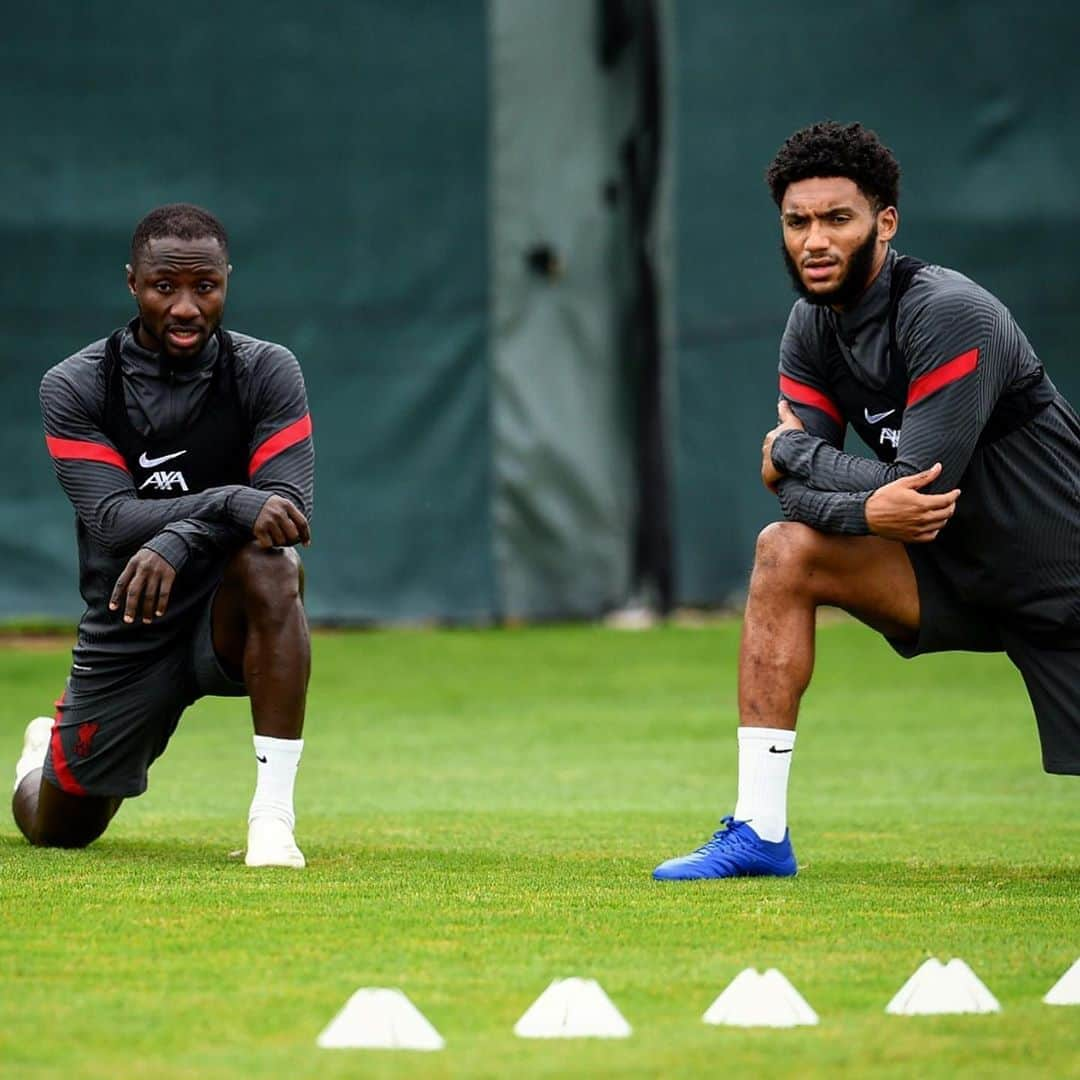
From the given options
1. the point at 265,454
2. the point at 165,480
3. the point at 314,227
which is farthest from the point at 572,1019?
the point at 314,227

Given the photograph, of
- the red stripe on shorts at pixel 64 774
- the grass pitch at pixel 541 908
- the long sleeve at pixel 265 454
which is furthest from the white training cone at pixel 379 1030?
the red stripe on shorts at pixel 64 774

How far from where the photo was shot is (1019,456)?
5531 mm

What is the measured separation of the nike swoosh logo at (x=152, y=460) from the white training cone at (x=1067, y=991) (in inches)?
117

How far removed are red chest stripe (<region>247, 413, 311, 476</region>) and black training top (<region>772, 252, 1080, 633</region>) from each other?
1.27 metres

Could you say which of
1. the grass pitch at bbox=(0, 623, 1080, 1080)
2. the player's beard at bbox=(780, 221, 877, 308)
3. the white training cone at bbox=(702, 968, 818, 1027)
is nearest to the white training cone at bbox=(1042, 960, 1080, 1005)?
the grass pitch at bbox=(0, 623, 1080, 1080)

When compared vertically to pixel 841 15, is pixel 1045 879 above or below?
below

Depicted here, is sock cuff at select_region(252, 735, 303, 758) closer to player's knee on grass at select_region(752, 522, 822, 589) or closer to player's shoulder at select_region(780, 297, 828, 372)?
player's knee on grass at select_region(752, 522, 822, 589)

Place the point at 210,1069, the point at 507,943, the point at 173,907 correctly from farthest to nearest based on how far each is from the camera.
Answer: the point at 173,907, the point at 507,943, the point at 210,1069

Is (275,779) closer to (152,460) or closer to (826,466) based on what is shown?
(152,460)

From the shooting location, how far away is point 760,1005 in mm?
3691

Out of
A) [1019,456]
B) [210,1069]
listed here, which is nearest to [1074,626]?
[1019,456]

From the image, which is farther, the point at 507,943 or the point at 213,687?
the point at 213,687

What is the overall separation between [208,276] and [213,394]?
0.32 m

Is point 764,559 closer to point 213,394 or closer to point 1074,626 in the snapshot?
point 1074,626
